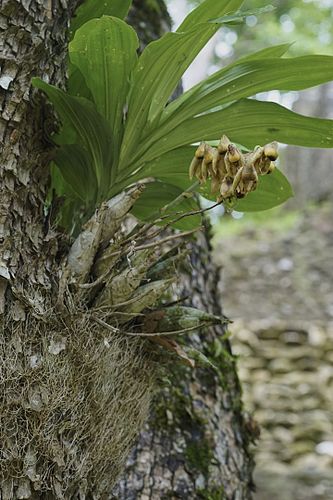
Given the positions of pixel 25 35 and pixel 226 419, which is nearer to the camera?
pixel 25 35

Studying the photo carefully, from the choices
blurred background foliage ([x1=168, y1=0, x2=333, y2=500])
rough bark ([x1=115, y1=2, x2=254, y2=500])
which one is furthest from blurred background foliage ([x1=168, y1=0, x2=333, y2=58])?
rough bark ([x1=115, y1=2, x2=254, y2=500])

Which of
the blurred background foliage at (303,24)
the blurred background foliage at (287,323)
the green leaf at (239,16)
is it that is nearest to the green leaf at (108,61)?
the green leaf at (239,16)

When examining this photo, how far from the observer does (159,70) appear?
0.88 metres

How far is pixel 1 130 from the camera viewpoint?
0.85m

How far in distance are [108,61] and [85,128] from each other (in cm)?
10

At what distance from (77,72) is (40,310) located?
0.36 metres

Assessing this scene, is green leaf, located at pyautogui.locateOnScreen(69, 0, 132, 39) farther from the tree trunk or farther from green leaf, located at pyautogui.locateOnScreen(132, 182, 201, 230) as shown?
green leaf, located at pyautogui.locateOnScreen(132, 182, 201, 230)

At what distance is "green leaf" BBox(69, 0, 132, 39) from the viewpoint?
100 cm

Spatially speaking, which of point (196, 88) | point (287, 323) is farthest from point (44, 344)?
point (287, 323)

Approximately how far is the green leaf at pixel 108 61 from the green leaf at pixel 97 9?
14cm

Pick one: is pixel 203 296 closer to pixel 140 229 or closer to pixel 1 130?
pixel 140 229

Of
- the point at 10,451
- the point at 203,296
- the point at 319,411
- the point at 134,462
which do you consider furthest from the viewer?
Result: the point at 319,411

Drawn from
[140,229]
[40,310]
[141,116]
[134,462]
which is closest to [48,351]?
[40,310]

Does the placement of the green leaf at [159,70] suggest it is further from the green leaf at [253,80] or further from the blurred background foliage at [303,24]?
the blurred background foliage at [303,24]
